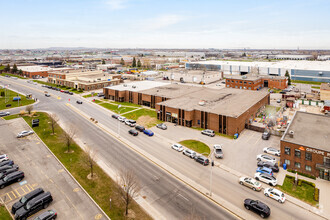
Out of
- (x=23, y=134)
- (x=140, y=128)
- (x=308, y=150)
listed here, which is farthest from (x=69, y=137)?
(x=308, y=150)

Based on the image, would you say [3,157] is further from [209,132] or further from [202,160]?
[209,132]

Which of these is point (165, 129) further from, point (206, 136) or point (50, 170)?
point (50, 170)

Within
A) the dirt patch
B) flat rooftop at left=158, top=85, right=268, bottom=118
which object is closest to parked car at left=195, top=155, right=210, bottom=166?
flat rooftop at left=158, top=85, right=268, bottom=118

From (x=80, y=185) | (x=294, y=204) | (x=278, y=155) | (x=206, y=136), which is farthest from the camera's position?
(x=206, y=136)

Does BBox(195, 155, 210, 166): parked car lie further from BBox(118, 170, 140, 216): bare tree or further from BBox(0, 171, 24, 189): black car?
BBox(0, 171, 24, 189): black car

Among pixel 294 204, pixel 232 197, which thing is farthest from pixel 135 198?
pixel 294 204

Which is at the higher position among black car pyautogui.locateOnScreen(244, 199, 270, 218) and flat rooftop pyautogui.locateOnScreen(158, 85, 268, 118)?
flat rooftop pyautogui.locateOnScreen(158, 85, 268, 118)

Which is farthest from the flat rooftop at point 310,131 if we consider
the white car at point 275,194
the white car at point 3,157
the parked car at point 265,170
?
the white car at point 3,157
